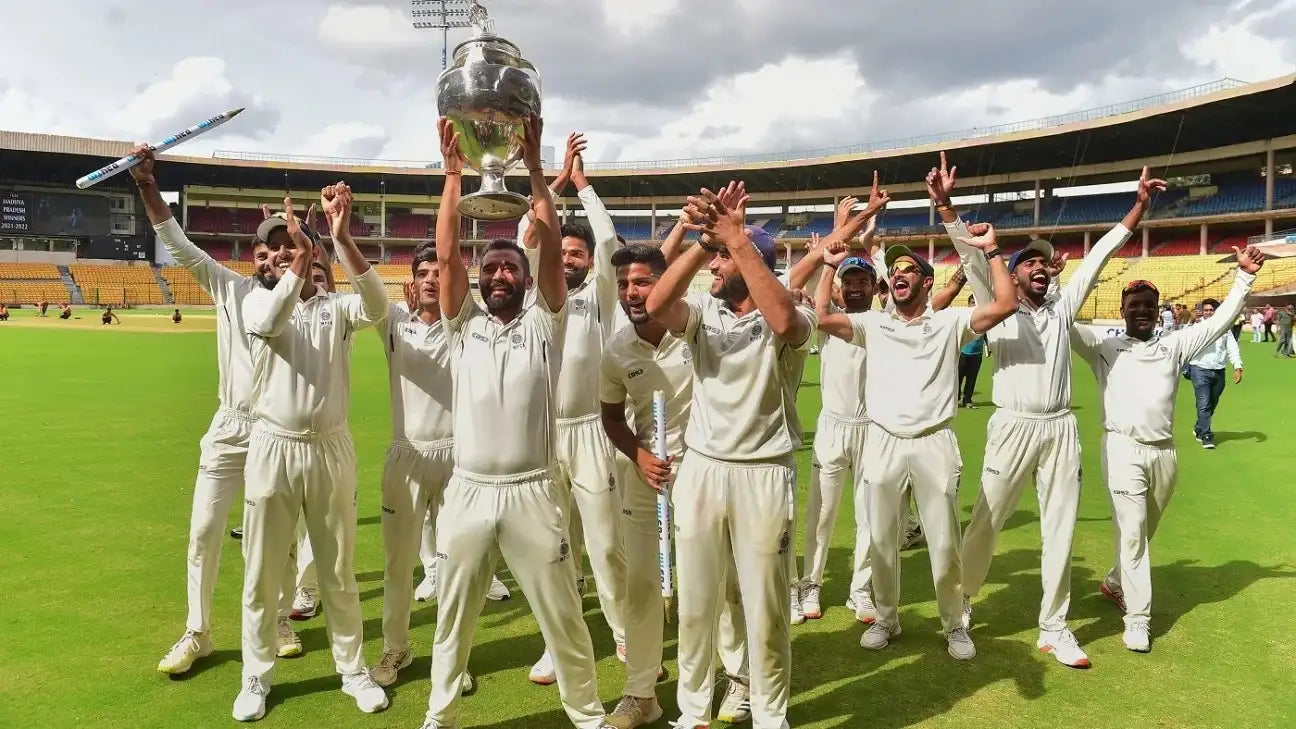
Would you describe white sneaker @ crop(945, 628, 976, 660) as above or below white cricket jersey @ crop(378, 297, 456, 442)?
below

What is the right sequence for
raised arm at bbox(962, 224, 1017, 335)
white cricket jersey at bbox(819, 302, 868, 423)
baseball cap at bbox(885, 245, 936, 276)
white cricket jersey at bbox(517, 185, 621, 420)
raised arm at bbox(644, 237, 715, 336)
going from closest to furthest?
raised arm at bbox(644, 237, 715, 336), raised arm at bbox(962, 224, 1017, 335), white cricket jersey at bbox(517, 185, 621, 420), baseball cap at bbox(885, 245, 936, 276), white cricket jersey at bbox(819, 302, 868, 423)

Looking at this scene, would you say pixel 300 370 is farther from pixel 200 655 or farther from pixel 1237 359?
pixel 1237 359

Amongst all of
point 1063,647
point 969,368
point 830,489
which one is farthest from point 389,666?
point 969,368

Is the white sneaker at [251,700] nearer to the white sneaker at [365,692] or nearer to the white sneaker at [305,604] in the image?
the white sneaker at [365,692]

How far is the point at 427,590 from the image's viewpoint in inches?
216

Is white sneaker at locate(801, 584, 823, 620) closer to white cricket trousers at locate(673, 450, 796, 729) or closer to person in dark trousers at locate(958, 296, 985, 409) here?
white cricket trousers at locate(673, 450, 796, 729)

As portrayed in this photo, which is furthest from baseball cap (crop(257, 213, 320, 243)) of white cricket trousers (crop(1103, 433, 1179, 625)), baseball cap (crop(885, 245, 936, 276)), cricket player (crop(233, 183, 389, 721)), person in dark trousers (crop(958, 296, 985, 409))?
person in dark trousers (crop(958, 296, 985, 409))

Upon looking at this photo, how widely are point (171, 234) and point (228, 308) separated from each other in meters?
0.51

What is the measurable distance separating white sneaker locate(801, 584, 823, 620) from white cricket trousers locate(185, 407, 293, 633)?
10.5 ft

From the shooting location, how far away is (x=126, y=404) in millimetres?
13461

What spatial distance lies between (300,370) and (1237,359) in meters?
13.8

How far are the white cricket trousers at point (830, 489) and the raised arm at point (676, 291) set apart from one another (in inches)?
94.4

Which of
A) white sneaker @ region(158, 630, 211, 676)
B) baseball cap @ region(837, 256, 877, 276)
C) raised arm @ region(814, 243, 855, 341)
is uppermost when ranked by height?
baseball cap @ region(837, 256, 877, 276)

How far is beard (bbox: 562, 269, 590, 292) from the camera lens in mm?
4903
